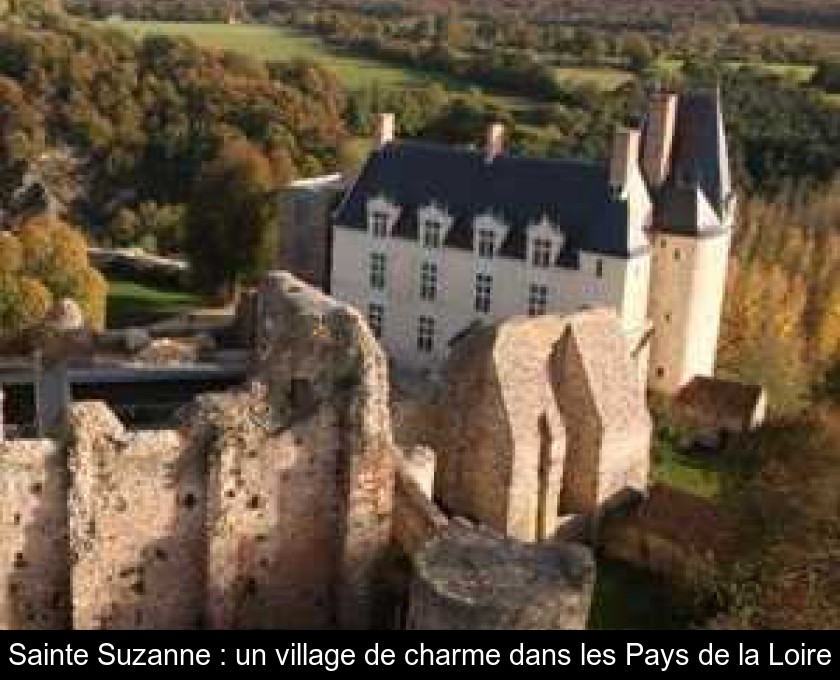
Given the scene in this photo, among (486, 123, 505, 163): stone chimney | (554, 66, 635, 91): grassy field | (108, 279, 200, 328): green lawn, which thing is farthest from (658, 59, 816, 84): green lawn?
(486, 123, 505, 163): stone chimney

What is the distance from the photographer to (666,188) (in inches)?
1651

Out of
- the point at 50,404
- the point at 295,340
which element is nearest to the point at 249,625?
the point at 295,340

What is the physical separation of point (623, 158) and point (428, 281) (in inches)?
283

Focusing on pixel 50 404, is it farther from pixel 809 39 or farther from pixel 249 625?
pixel 809 39

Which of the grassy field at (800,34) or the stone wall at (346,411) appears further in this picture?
the grassy field at (800,34)

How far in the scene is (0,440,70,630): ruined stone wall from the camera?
2064 cm

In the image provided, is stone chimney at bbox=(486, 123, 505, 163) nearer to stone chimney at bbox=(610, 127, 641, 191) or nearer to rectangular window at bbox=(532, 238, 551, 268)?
rectangular window at bbox=(532, 238, 551, 268)

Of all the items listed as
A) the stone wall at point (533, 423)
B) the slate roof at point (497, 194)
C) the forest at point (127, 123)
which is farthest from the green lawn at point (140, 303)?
the stone wall at point (533, 423)

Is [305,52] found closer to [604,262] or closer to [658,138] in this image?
[658,138]

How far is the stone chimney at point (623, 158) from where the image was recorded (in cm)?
3997

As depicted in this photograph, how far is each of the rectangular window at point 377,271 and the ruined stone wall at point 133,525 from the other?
2249cm

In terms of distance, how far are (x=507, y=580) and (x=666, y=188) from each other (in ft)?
79.2

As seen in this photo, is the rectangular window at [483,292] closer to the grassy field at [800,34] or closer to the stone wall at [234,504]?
the stone wall at [234,504]

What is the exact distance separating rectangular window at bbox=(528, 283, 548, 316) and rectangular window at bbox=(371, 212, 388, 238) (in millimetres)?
5126
